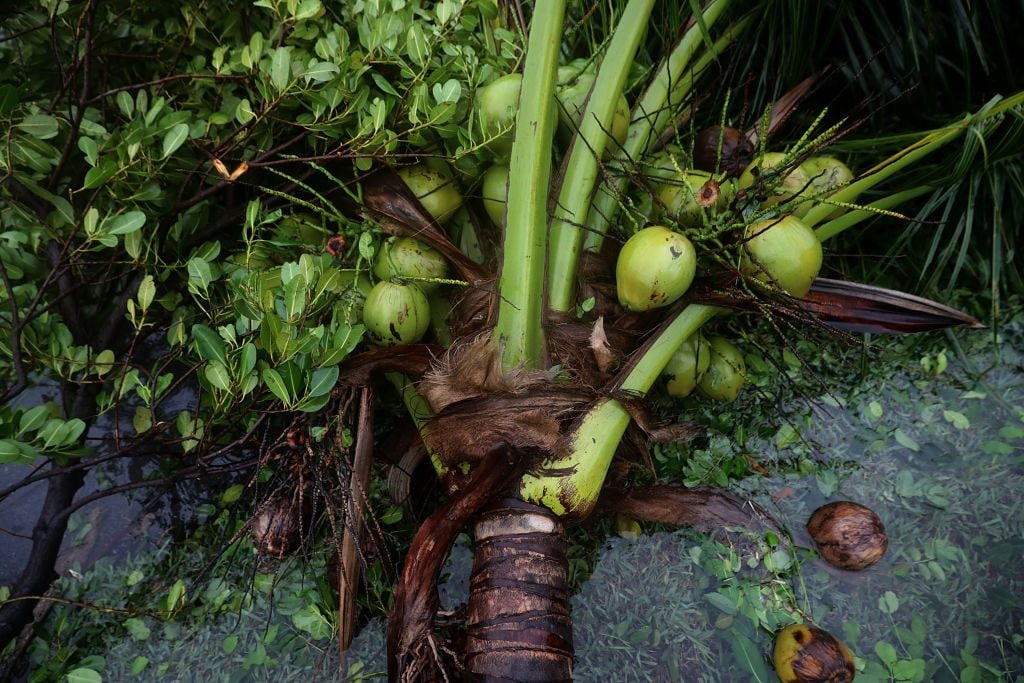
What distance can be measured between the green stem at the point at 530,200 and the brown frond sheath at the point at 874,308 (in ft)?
2.53

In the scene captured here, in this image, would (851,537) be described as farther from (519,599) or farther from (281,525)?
(281,525)

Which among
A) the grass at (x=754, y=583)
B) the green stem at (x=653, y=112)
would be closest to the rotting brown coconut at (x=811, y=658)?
the grass at (x=754, y=583)

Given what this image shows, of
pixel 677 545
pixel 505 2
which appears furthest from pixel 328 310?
pixel 677 545

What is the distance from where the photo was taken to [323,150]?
76.5 inches

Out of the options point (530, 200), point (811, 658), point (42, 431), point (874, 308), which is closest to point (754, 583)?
point (811, 658)

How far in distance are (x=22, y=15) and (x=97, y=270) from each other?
0.65m

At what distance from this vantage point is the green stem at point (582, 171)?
66.0 inches

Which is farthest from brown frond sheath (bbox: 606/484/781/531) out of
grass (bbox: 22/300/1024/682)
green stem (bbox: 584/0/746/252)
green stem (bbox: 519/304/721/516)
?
green stem (bbox: 584/0/746/252)

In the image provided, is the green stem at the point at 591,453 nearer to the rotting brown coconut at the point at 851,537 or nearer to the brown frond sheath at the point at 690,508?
the brown frond sheath at the point at 690,508

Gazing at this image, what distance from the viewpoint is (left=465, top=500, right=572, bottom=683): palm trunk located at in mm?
1467

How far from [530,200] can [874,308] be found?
0.99 m

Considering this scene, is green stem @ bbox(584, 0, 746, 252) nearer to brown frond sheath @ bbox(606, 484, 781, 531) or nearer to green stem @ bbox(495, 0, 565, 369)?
green stem @ bbox(495, 0, 565, 369)

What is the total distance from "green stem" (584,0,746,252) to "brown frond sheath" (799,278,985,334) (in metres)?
0.58

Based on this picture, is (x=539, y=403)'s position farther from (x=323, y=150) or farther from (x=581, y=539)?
(x=323, y=150)
